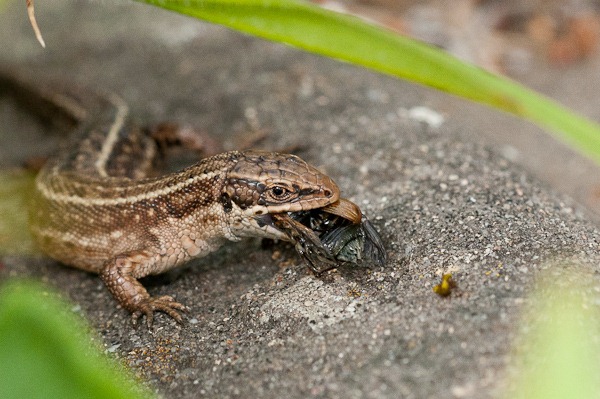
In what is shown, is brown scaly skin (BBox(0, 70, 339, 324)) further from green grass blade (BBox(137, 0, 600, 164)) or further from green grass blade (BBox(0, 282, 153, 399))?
green grass blade (BBox(0, 282, 153, 399))

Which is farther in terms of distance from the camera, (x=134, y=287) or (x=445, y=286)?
(x=134, y=287)

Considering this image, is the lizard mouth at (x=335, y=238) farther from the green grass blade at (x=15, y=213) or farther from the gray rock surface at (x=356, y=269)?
the green grass blade at (x=15, y=213)

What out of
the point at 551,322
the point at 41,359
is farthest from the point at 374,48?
the point at 41,359

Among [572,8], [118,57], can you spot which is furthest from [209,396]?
[572,8]

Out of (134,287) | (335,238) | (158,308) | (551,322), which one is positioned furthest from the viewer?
(134,287)

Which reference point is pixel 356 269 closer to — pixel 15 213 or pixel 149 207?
pixel 149 207

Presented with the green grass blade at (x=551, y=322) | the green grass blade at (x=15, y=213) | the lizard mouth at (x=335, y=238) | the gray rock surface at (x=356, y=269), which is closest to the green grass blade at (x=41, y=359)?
the green grass blade at (x=551, y=322)

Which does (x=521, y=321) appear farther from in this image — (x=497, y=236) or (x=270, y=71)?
(x=270, y=71)
